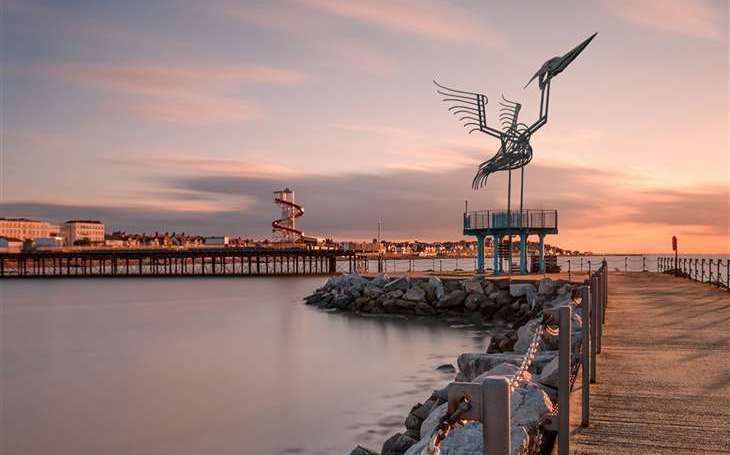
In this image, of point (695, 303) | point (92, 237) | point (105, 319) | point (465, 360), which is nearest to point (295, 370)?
point (465, 360)

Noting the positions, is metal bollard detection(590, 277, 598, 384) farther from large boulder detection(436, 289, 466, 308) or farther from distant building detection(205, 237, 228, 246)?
distant building detection(205, 237, 228, 246)

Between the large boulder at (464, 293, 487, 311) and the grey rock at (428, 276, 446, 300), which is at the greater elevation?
the grey rock at (428, 276, 446, 300)

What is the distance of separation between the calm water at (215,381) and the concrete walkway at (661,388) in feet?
14.5

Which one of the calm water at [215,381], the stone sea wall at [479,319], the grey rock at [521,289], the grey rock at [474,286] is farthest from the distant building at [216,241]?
the grey rock at [521,289]

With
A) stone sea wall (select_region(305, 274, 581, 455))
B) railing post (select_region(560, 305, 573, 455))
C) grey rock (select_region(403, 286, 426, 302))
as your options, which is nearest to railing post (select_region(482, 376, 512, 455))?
stone sea wall (select_region(305, 274, 581, 455))

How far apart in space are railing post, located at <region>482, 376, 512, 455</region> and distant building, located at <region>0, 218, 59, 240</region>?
199767 mm

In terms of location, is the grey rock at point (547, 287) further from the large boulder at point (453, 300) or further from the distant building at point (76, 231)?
the distant building at point (76, 231)

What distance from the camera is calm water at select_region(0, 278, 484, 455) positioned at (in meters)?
11.2

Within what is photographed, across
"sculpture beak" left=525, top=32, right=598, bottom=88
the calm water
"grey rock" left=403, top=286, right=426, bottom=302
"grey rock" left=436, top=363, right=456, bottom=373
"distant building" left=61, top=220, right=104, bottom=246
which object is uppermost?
"sculpture beak" left=525, top=32, right=598, bottom=88

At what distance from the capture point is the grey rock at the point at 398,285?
3094 cm

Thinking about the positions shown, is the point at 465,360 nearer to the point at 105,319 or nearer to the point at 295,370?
the point at 295,370

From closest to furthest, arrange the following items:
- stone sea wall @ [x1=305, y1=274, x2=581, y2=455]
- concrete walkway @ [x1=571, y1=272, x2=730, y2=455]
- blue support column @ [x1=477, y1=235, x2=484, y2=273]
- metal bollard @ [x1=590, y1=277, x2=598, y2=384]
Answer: concrete walkway @ [x1=571, y1=272, x2=730, y2=455], stone sea wall @ [x1=305, y1=274, x2=581, y2=455], metal bollard @ [x1=590, y1=277, x2=598, y2=384], blue support column @ [x1=477, y1=235, x2=484, y2=273]

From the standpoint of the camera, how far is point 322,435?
35.7 feet

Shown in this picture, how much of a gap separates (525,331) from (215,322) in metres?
21.4
